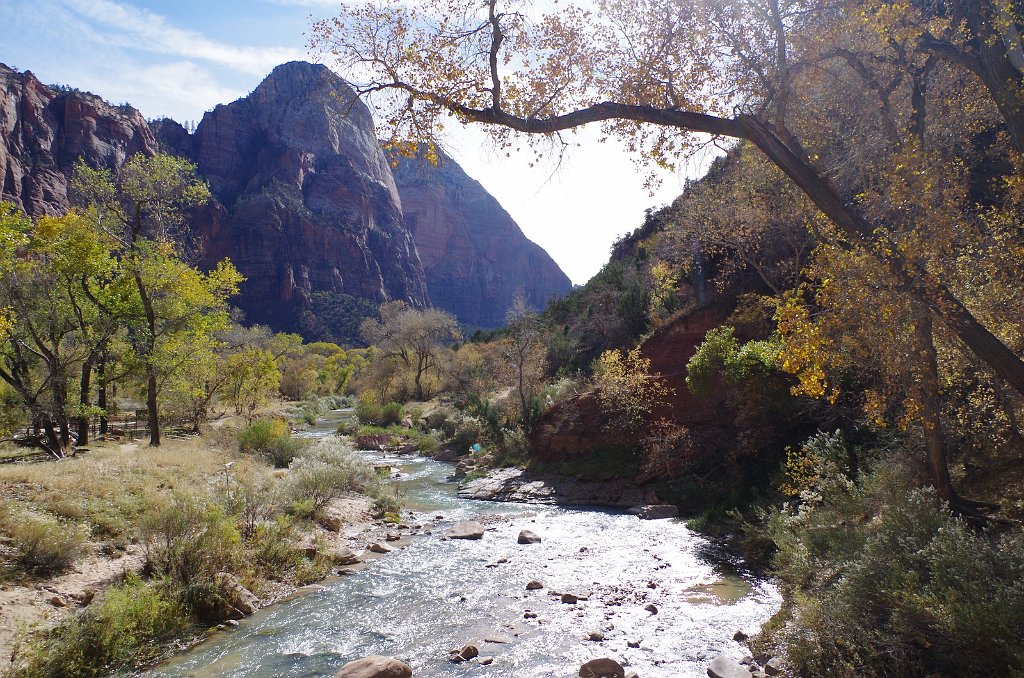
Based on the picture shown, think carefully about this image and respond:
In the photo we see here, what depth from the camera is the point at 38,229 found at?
672 inches

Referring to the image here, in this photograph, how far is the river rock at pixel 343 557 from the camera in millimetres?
11445

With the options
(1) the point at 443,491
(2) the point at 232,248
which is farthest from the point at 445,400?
(2) the point at 232,248

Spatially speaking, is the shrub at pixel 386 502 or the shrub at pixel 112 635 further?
the shrub at pixel 386 502

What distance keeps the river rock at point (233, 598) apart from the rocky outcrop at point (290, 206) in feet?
358

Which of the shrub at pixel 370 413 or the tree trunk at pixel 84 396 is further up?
the tree trunk at pixel 84 396

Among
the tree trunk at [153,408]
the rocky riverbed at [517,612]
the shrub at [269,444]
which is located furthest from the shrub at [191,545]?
the shrub at [269,444]

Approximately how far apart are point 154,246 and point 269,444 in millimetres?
7692

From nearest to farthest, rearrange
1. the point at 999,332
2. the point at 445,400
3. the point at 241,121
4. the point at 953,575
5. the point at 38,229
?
the point at 953,575 < the point at 999,332 < the point at 38,229 < the point at 445,400 < the point at 241,121

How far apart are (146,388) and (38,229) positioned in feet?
20.2

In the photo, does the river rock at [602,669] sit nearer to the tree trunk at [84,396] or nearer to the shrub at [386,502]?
the shrub at [386,502]

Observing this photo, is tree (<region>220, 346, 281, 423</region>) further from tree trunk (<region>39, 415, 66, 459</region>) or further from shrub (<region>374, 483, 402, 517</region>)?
shrub (<region>374, 483, 402, 517</region>)

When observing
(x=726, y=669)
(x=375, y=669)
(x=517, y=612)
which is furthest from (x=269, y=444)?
(x=726, y=669)

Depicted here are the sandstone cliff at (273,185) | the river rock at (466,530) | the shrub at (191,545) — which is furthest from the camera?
the sandstone cliff at (273,185)

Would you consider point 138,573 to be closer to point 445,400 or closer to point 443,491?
point 443,491
